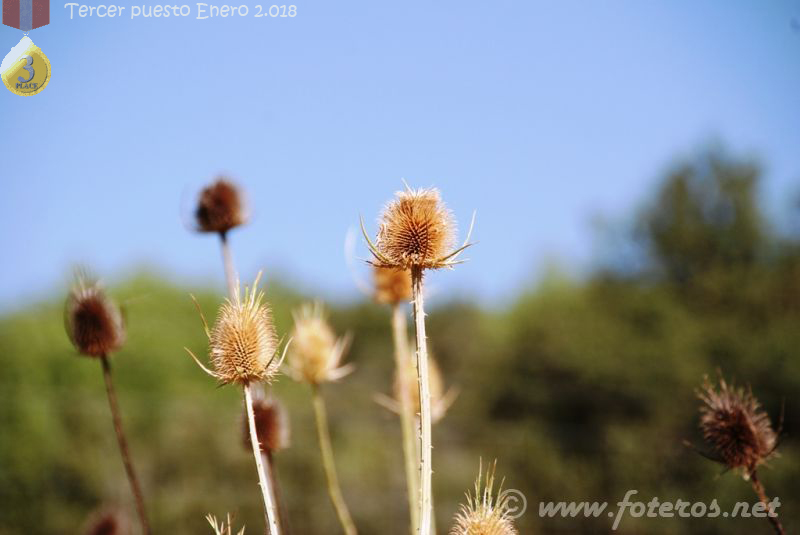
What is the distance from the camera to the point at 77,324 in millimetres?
2811

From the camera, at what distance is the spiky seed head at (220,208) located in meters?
3.26

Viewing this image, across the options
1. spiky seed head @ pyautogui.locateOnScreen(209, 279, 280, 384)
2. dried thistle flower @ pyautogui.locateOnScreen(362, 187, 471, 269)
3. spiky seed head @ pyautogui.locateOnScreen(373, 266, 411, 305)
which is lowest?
spiky seed head @ pyautogui.locateOnScreen(209, 279, 280, 384)

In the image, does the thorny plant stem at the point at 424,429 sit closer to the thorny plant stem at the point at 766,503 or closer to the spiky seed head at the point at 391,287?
the thorny plant stem at the point at 766,503

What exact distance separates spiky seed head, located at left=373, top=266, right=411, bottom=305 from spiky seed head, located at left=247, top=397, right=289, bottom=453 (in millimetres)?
589

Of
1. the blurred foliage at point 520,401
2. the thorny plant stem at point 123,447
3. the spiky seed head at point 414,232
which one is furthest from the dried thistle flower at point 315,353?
the blurred foliage at point 520,401

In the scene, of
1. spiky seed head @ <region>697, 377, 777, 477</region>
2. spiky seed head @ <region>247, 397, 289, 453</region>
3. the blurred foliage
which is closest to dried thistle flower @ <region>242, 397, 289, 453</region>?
spiky seed head @ <region>247, 397, 289, 453</region>

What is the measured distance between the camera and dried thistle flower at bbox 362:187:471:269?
2.05 m

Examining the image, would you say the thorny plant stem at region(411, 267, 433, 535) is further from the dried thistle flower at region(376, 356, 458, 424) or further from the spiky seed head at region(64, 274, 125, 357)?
the spiky seed head at region(64, 274, 125, 357)

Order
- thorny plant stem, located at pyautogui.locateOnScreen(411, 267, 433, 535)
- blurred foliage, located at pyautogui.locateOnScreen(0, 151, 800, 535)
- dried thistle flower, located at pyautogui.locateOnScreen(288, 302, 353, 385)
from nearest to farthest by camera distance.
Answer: thorny plant stem, located at pyautogui.locateOnScreen(411, 267, 433, 535)
dried thistle flower, located at pyautogui.locateOnScreen(288, 302, 353, 385)
blurred foliage, located at pyautogui.locateOnScreen(0, 151, 800, 535)

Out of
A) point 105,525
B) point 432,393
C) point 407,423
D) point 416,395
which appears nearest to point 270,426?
point 407,423

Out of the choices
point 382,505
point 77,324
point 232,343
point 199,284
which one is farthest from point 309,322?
point 199,284

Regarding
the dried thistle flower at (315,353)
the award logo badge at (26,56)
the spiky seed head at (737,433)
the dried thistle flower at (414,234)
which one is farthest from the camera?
the award logo badge at (26,56)

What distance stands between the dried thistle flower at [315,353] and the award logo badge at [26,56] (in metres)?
1.58

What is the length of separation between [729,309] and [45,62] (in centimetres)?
2639
